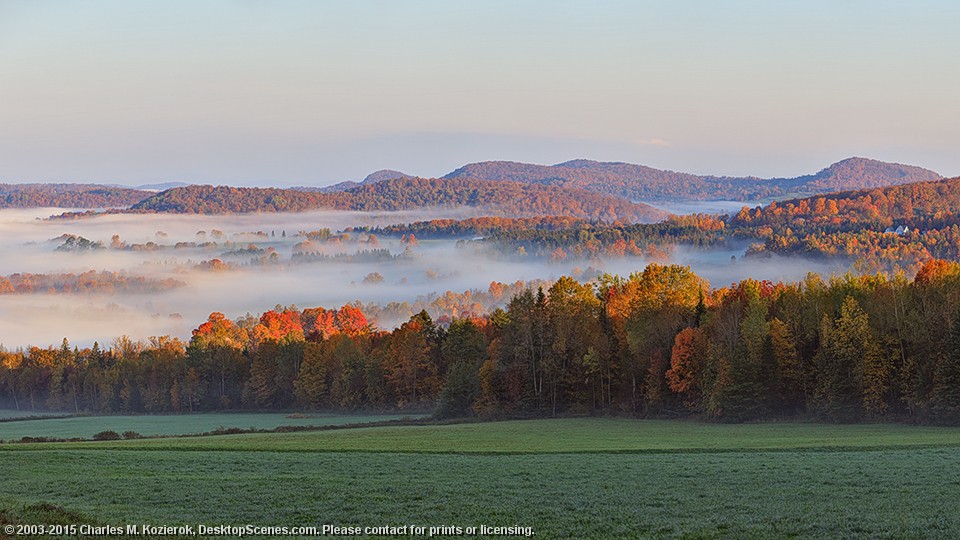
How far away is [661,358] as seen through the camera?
82312 millimetres

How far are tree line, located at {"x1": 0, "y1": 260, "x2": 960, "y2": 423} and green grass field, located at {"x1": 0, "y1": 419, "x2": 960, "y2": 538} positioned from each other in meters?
20.8

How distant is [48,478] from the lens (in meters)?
35.7

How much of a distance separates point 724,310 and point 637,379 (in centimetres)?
972

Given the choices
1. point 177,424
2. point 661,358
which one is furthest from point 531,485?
point 177,424

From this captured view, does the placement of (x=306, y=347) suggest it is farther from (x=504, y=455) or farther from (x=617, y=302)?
(x=504, y=455)

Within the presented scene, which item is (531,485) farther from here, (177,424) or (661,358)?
(177,424)

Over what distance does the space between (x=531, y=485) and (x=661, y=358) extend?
50.4 m

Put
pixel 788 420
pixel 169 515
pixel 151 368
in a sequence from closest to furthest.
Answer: pixel 169 515 → pixel 788 420 → pixel 151 368

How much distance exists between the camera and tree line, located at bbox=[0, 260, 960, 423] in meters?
71.9

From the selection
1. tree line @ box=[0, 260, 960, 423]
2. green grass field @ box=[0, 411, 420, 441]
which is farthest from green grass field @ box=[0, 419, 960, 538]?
green grass field @ box=[0, 411, 420, 441]

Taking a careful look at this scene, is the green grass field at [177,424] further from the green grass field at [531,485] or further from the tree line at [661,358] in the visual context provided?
the green grass field at [531,485]

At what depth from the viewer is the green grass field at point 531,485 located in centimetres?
2673

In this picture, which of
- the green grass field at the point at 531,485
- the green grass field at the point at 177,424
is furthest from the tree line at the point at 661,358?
the green grass field at the point at 531,485

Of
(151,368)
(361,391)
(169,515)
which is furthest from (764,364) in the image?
(151,368)
